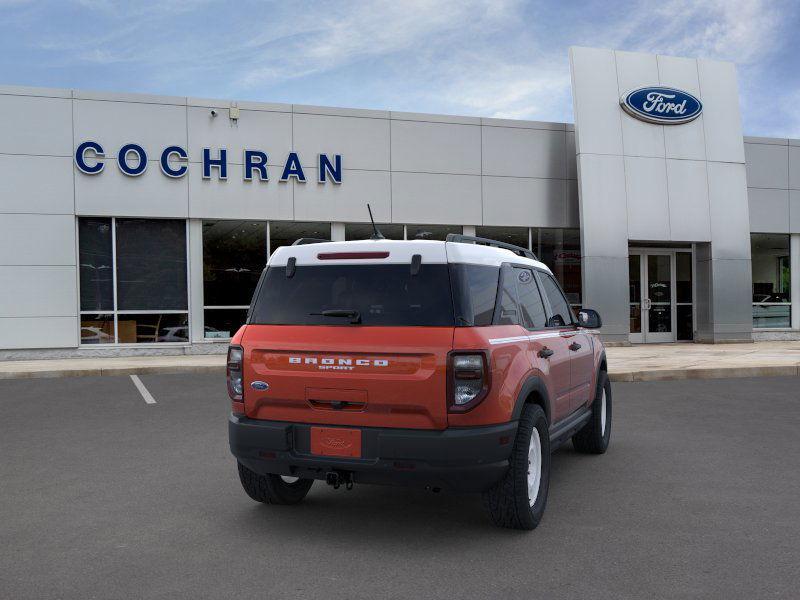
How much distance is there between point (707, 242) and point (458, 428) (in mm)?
18284

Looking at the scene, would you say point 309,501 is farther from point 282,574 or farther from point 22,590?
point 22,590

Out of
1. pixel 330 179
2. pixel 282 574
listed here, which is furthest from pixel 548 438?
pixel 330 179

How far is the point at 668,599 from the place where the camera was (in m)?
3.69

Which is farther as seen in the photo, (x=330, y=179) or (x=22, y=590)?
(x=330, y=179)

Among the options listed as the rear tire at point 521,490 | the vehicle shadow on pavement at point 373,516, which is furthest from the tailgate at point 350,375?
the vehicle shadow on pavement at point 373,516

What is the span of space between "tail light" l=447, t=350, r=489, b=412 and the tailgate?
48mm

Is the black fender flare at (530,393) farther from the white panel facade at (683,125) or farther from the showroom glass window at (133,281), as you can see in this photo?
the white panel facade at (683,125)

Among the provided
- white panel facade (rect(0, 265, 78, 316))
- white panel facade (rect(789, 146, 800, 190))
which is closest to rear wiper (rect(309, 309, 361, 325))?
white panel facade (rect(0, 265, 78, 316))

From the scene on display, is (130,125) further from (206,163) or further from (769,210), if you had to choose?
(769,210)

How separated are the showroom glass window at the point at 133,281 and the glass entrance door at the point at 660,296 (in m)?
12.2

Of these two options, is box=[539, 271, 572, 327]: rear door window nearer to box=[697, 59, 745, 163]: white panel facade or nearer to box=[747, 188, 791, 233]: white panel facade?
box=[697, 59, 745, 163]: white panel facade

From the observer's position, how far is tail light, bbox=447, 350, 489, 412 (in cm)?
435

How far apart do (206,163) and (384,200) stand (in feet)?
14.6

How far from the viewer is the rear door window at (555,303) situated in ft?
19.8
